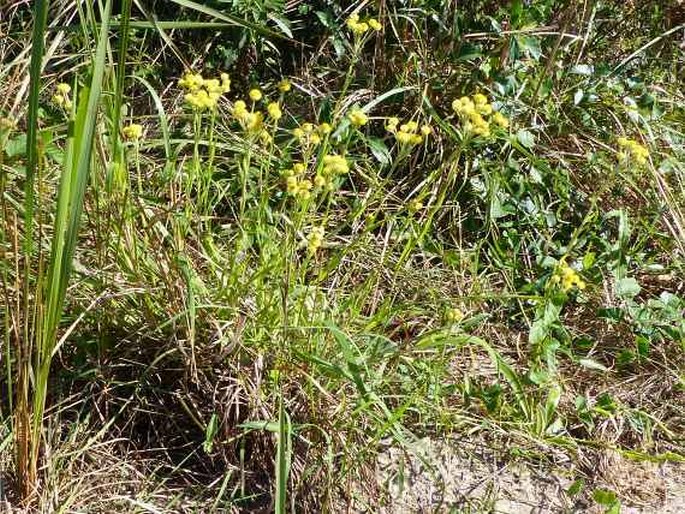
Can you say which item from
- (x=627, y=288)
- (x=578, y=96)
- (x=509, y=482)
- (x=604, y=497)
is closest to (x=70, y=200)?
(x=509, y=482)

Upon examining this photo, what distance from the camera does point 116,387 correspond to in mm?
2164

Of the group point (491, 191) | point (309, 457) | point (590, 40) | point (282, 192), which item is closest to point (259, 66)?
point (282, 192)

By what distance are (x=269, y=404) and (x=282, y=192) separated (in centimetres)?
82

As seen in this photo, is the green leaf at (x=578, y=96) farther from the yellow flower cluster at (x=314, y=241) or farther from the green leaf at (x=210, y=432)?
the green leaf at (x=210, y=432)

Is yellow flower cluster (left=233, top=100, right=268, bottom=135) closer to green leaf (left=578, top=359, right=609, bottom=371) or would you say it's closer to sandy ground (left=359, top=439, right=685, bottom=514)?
sandy ground (left=359, top=439, right=685, bottom=514)

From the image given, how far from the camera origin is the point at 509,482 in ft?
7.37

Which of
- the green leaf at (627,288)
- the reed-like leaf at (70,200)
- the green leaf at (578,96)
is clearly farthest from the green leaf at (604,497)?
the green leaf at (578,96)

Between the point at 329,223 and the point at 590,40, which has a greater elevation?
the point at 590,40

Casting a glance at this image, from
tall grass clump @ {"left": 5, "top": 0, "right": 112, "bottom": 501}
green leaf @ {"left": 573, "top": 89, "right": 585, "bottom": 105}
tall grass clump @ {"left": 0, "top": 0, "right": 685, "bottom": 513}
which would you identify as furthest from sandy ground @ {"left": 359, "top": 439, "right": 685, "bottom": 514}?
green leaf @ {"left": 573, "top": 89, "right": 585, "bottom": 105}

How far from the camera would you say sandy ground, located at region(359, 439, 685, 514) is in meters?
2.15

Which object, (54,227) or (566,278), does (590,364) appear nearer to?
(566,278)

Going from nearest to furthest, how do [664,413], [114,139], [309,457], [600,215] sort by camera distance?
[114,139] < [309,457] < [664,413] < [600,215]

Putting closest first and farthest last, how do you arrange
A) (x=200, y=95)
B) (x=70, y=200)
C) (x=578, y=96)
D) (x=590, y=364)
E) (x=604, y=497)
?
(x=70, y=200)
(x=200, y=95)
(x=604, y=497)
(x=590, y=364)
(x=578, y=96)

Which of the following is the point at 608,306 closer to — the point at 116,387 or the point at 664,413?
the point at 664,413
